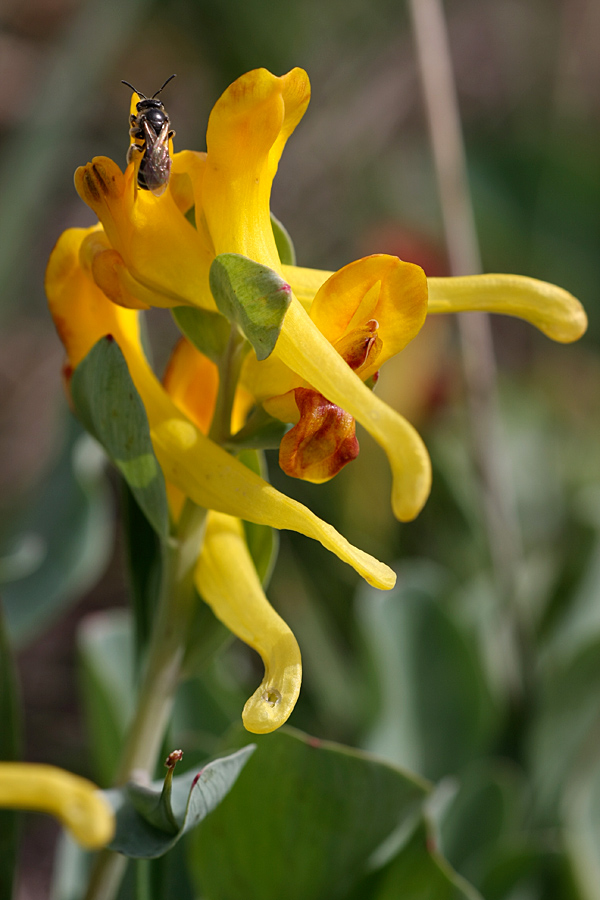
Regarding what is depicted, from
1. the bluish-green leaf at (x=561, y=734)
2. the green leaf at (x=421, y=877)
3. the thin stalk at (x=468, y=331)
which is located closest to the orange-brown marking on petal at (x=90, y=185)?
the green leaf at (x=421, y=877)

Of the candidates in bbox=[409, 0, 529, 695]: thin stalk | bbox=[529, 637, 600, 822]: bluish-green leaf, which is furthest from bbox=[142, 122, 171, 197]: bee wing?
bbox=[529, 637, 600, 822]: bluish-green leaf

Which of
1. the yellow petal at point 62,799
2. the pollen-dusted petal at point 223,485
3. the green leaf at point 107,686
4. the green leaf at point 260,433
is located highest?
the green leaf at point 260,433

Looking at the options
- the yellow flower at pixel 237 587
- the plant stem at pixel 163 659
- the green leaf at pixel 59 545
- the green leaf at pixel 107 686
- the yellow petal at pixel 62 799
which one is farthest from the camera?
the green leaf at pixel 59 545

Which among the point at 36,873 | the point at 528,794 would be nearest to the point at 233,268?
the point at 528,794

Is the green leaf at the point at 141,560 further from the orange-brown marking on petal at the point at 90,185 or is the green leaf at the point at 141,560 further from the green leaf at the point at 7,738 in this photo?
the orange-brown marking on petal at the point at 90,185

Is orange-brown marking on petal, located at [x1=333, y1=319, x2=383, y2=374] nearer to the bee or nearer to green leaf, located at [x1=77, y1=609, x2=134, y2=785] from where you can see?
the bee

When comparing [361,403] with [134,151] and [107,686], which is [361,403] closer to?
[134,151]
